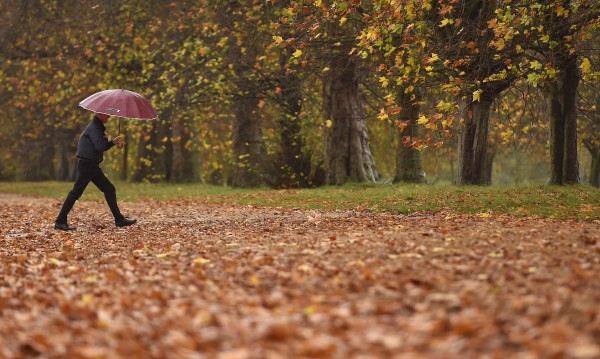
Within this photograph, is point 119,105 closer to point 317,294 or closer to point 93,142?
point 93,142

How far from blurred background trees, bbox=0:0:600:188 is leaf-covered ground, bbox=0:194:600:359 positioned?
166 inches

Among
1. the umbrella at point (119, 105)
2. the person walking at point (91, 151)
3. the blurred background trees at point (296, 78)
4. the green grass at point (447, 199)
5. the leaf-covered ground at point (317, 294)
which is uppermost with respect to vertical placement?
the blurred background trees at point (296, 78)

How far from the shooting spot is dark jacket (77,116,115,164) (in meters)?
12.8

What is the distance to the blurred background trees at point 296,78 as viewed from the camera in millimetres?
14883

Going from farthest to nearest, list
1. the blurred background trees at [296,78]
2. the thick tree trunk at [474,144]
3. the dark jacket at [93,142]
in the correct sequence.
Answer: the thick tree trunk at [474,144] < the blurred background trees at [296,78] < the dark jacket at [93,142]

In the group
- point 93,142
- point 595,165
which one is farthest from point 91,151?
point 595,165

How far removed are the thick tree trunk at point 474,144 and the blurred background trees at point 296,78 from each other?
1.1 inches

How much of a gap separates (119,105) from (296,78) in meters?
10.6

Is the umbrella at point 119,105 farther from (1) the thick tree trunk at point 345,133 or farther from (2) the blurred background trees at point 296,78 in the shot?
(1) the thick tree trunk at point 345,133

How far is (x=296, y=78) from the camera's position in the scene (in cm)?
2275

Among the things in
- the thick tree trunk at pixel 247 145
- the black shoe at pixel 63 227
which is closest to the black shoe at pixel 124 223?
the black shoe at pixel 63 227

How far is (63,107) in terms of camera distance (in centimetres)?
2930

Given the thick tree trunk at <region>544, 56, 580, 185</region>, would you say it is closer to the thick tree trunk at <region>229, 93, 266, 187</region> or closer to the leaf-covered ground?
the leaf-covered ground

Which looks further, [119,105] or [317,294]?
[119,105]
